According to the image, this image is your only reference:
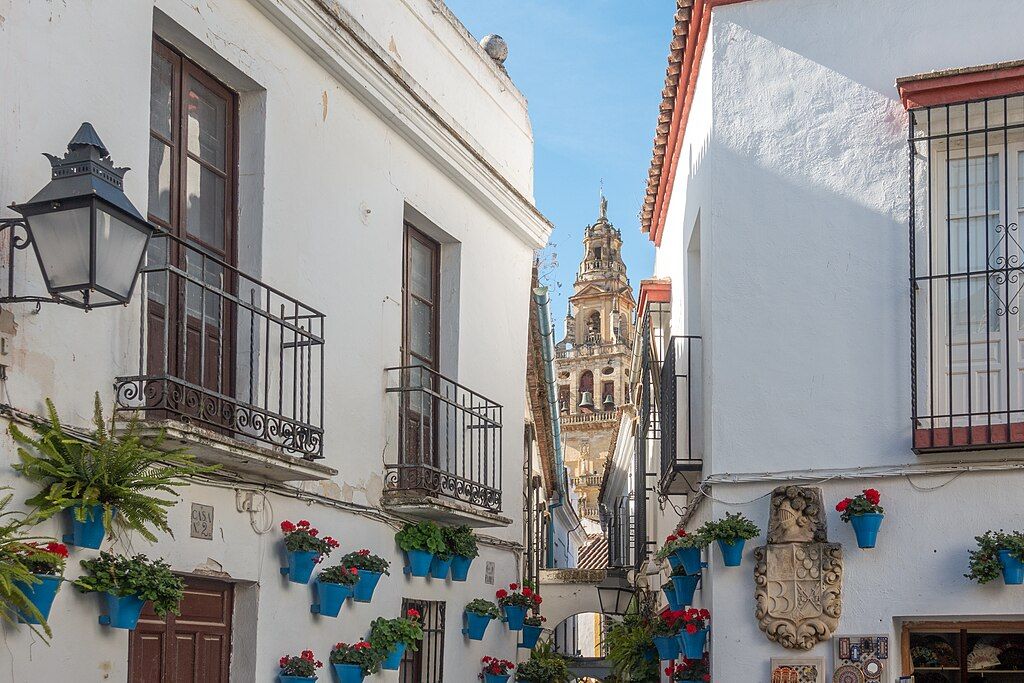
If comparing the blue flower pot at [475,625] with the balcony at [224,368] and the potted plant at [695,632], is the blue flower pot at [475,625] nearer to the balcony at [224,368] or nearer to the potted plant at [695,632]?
the potted plant at [695,632]

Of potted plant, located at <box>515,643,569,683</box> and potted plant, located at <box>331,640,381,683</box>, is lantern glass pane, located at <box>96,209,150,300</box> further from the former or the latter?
potted plant, located at <box>515,643,569,683</box>

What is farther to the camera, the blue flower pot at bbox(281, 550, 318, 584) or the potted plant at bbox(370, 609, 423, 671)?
the potted plant at bbox(370, 609, 423, 671)

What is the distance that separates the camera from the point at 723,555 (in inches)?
351

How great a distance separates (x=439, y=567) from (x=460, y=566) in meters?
0.25

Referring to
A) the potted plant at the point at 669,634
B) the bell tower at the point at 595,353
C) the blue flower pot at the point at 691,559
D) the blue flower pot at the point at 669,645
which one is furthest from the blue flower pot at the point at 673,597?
the bell tower at the point at 595,353

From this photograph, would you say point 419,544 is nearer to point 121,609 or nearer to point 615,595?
point 121,609

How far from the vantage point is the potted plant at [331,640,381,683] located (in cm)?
888

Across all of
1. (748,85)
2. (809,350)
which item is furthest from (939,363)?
(748,85)

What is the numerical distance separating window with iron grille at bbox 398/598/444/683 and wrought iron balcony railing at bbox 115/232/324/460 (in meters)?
2.32

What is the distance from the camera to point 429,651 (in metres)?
10.7

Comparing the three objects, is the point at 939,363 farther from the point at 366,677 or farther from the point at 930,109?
the point at 366,677

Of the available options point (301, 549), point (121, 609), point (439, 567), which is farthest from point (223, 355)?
point (439, 567)

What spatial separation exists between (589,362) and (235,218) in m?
62.5

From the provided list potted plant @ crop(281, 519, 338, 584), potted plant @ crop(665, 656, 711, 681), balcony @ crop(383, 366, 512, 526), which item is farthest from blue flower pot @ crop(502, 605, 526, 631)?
potted plant @ crop(281, 519, 338, 584)
